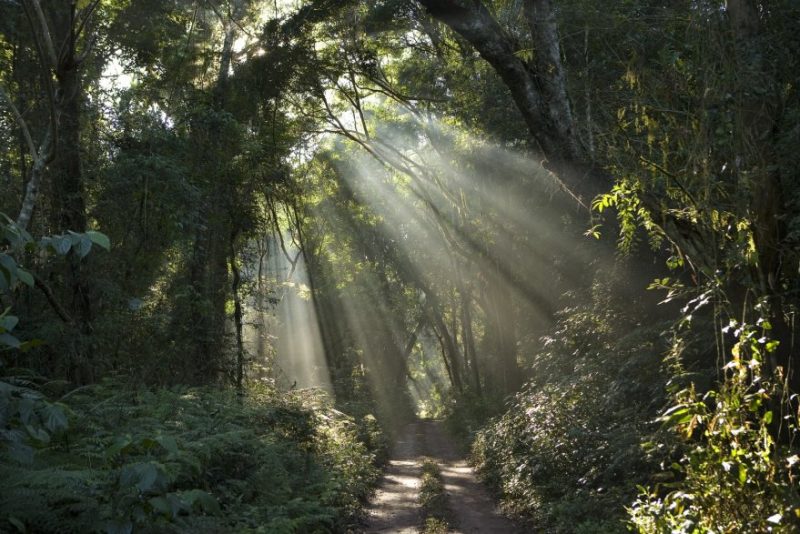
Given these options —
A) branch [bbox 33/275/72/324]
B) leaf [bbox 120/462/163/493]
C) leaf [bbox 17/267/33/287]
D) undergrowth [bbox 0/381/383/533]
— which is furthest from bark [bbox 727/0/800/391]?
branch [bbox 33/275/72/324]

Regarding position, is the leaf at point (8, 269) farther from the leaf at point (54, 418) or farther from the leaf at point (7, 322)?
the leaf at point (54, 418)

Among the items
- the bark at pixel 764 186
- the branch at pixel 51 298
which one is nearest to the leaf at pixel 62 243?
the branch at pixel 51 298

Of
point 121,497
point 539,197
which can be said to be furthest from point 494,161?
point 121,497

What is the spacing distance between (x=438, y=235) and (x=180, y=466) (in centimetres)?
2382

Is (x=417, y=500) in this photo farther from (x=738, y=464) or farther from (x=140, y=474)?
(x=140, y=474)

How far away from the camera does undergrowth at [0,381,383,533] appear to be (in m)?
3.66

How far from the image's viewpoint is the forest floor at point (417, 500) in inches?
373

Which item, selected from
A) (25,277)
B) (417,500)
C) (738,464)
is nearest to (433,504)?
(417,500)

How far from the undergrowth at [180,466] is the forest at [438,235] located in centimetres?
4

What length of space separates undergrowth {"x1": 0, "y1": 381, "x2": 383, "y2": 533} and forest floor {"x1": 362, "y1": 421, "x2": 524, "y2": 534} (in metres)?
0.45

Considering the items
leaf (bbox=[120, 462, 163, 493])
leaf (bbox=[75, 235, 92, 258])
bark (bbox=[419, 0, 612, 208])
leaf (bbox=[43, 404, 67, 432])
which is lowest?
leaf (bbox=[120, 462, 163, 493])

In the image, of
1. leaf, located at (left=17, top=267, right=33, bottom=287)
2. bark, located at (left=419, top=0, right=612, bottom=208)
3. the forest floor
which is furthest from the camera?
the forest floor

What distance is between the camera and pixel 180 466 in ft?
16.3

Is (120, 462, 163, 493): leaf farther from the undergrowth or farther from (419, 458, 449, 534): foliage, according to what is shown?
(419, 458, 449, 534): foliage
